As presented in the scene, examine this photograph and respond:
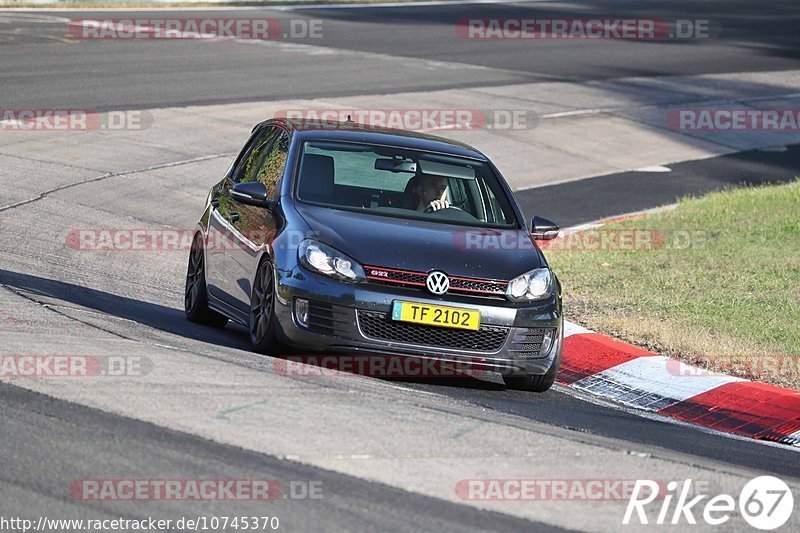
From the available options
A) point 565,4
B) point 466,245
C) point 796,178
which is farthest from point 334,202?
point 565,4

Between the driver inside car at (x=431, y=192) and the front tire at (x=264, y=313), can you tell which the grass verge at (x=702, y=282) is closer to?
the driver inside car at (x=431, y=192)

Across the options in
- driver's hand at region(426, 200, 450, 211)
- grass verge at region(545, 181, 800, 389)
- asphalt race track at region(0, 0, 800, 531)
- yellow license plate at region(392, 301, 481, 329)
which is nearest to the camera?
asphalt race track at region(0, 0, 800, 531)

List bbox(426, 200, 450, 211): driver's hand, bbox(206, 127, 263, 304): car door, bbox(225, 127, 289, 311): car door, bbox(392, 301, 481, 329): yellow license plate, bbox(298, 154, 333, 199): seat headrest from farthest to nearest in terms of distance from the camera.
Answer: bbox(206, 127, 263, 304): car door, bbox(426, 200, 450, 211): driver's hand, bbox(298, 154, 333, 199): seat headrest, bbox(225, 127, 289, 311): car door, bbox(392, 301, 481, 329): yellow license plate

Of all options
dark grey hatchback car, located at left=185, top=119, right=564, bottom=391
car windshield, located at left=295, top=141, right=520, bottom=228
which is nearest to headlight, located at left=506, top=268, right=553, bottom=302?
dark grey hatchback car, located at left=185, top=119, right=564, bottom=391

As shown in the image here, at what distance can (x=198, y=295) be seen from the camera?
35.0 ft

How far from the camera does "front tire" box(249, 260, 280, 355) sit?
887 centimetres

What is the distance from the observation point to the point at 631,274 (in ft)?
44.5

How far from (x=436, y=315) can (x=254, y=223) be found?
171 centimetres

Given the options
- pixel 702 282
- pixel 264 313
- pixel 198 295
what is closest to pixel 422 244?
pixel 264 313

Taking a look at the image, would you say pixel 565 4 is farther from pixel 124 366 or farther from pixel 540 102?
pixel 124 366

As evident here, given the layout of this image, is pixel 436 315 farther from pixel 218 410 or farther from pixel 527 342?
pixel 218 410

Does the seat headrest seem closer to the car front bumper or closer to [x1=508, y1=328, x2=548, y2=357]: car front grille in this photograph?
the car front bumper

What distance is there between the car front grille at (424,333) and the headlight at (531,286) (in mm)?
254

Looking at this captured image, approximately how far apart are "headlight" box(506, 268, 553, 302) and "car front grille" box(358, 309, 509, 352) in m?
0.25
